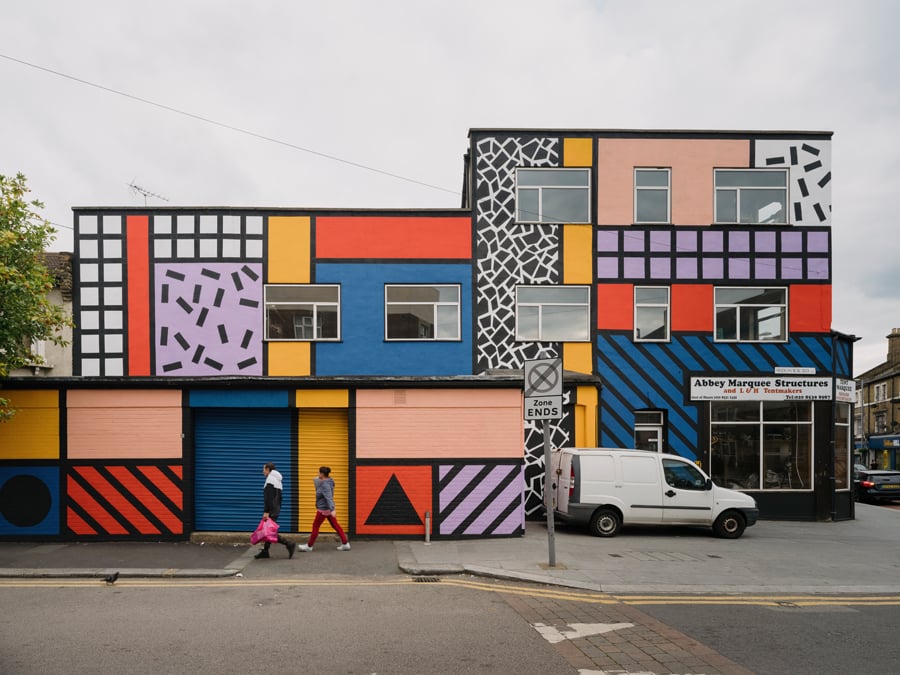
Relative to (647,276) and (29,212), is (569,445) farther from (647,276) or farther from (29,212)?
(29,212)

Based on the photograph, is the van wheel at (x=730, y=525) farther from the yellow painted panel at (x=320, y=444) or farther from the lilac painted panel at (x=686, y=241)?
the yellow painted panel at (x=320, y=444)

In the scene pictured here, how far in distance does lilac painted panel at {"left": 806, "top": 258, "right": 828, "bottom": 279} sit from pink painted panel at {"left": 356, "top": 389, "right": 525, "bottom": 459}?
10260 millimetres

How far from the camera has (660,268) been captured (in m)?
17.0

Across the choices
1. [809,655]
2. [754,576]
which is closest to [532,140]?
[754,576]

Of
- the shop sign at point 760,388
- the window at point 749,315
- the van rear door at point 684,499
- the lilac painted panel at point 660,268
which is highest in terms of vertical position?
the lilac painted panel at point 660,268

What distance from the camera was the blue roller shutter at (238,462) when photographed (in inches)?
493

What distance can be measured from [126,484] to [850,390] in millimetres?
18789

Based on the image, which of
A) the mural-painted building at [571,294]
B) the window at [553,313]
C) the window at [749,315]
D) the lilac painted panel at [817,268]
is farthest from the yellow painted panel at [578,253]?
the lilac painted panel at [817,268]

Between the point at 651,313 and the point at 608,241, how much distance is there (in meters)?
2.30

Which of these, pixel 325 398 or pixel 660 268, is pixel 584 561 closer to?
pixel 325 398

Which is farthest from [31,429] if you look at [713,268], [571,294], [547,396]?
[713,268]

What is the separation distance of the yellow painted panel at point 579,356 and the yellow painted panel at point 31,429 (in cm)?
1175

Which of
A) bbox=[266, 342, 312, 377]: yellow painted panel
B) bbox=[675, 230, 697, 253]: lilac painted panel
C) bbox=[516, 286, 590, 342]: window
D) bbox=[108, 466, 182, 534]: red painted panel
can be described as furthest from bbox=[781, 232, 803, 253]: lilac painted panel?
bbox=[108, 466, 182, 534]: red painted panel

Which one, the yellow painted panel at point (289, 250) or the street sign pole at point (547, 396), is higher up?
the yellow painted panel at point (289, 250)
